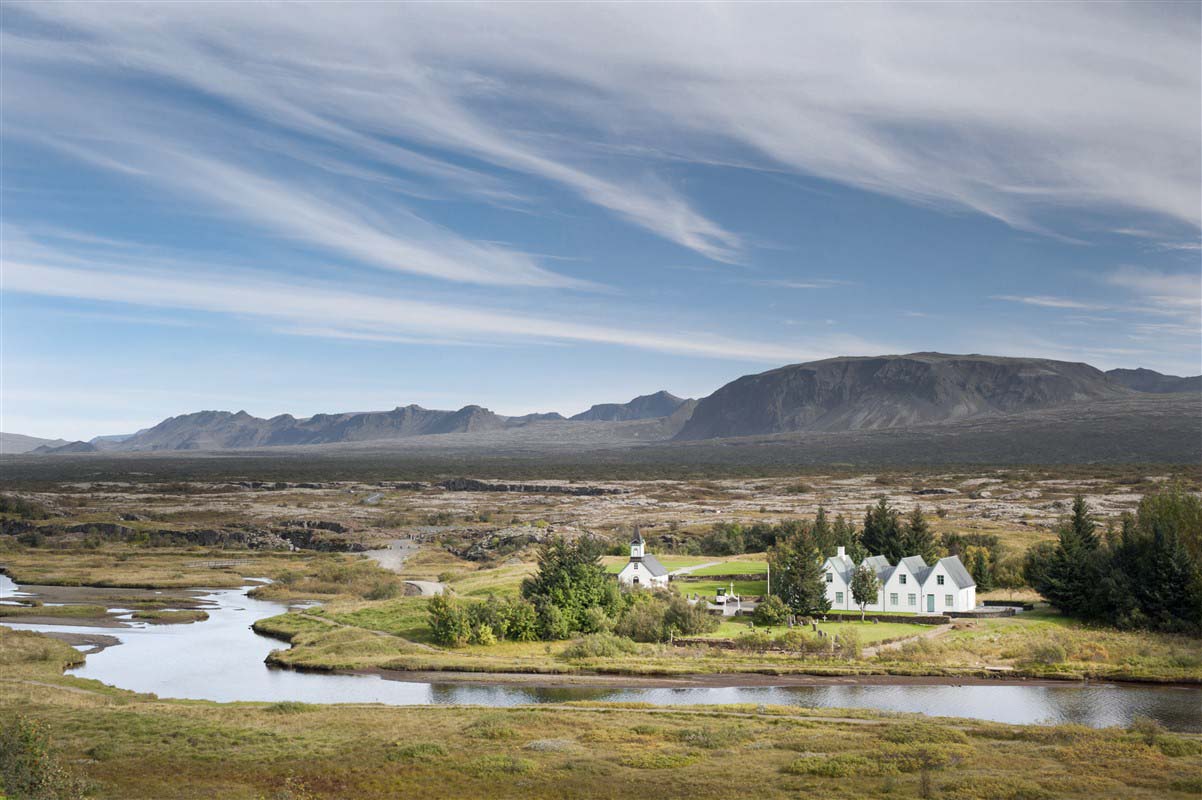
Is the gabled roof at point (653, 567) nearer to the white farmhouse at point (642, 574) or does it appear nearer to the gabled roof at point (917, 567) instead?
the white farmhouse at point (642, 574)

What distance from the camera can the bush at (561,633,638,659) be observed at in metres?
62.3

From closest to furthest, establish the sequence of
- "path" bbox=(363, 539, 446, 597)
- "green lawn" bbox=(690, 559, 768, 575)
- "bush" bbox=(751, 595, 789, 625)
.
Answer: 1. "bush" bbox=(751, 595, 789, 625)
2. "green lawn" bbox=(690, 559, 768, 575)
3. "path" bbox=(363, 539, 446, 597)

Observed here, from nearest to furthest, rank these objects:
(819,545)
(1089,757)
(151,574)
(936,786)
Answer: (936,786), (1089,757), (819,545), (151,574)

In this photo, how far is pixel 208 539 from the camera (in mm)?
141000

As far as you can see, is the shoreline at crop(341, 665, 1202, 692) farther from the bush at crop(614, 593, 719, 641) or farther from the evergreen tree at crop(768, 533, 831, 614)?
the evergreen tree at crop(768, 533, 831, 614)

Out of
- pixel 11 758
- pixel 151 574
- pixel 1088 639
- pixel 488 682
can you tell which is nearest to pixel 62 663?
pixel 488 682

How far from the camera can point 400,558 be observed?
399 feet

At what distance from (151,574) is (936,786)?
9707cm

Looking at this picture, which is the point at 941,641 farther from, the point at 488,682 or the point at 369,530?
the point at 369,530

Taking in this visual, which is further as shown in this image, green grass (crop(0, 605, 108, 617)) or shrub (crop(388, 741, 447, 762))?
green grass (crop(0, 605, 108, 617))

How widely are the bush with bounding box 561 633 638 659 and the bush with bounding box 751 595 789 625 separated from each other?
10238 millimetres

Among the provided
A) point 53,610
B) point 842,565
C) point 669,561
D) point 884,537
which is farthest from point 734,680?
point 53,610

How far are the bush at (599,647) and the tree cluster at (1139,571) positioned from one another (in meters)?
30.9

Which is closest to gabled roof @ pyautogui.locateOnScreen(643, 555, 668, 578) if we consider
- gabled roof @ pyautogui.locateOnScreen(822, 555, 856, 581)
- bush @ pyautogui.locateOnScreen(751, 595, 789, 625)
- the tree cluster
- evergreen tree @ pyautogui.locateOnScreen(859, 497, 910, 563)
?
bush @ pyautogui.locateOnScreen(751, 595, 789, 625)
